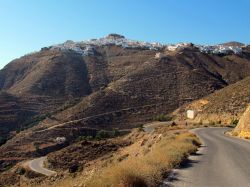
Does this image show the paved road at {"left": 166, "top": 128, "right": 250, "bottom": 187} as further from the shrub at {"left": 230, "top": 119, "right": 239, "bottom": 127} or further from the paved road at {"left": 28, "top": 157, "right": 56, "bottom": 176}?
the shrub at {"left": 230, "top": 119, "right": 239, "bottom": 127}

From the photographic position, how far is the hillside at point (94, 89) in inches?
3410

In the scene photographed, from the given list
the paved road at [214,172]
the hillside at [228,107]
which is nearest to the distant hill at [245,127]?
the paved road at [214,172]

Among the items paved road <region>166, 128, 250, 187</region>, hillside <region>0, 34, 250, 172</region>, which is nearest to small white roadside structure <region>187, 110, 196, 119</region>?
hillside <region>0, 34, 250, 172</region>

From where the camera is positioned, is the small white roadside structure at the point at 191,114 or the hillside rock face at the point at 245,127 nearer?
the hillside rock face at the point at 245,127

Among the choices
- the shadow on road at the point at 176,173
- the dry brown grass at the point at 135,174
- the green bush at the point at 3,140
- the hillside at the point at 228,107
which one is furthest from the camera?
the green bush at the point at 3,140

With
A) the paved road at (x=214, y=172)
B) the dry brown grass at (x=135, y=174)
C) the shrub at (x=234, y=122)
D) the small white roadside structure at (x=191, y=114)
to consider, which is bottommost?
the paved road at (x=214, y=172)

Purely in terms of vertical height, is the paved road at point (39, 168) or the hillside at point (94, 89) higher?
the hillside at point (94, 89)

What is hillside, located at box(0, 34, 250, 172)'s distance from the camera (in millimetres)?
86625

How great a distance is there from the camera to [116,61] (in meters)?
154

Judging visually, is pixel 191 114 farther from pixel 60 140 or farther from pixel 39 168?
pixel 39 168

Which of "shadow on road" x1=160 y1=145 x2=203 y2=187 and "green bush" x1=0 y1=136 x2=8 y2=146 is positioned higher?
"green bush" x1=0 y1=136 x2=8 y2=146

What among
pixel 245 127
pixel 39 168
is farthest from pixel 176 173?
pixel 39 168

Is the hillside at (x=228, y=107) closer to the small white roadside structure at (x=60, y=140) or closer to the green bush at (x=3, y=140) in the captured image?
the small white roadside structure at (x=60, y=140)

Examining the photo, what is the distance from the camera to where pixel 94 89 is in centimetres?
12769
